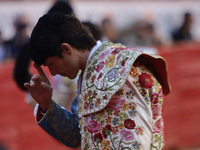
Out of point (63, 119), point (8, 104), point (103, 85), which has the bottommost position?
point (8, 104)

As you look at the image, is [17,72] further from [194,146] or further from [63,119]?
[194,146]

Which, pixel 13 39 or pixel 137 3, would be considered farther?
pixel 137 3

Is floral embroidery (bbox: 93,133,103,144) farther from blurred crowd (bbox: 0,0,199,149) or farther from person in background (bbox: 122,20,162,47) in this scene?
person in background (bbox: 122,20,162,47)

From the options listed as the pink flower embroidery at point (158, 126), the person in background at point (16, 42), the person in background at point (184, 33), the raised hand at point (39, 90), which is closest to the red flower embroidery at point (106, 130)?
the pink flower embroidery at point (158, 126)

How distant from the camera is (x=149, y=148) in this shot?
1846mm

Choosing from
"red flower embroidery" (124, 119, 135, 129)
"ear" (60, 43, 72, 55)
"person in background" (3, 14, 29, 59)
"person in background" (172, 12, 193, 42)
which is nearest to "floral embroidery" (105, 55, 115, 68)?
"ear" (60, 43, 72, 55)

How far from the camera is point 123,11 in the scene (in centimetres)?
779

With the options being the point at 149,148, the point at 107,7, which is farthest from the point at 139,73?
the point at 107,7

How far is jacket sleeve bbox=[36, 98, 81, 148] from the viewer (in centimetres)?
199

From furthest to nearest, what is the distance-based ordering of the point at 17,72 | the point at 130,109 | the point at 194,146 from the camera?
the point at 194,146 → the point at 17,72 → the point at 130,109

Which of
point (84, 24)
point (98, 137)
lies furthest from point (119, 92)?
point (84, 24)

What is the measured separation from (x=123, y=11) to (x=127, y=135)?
6248 mm

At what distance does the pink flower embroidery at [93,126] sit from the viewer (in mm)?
1930

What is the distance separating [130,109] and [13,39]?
373cm
